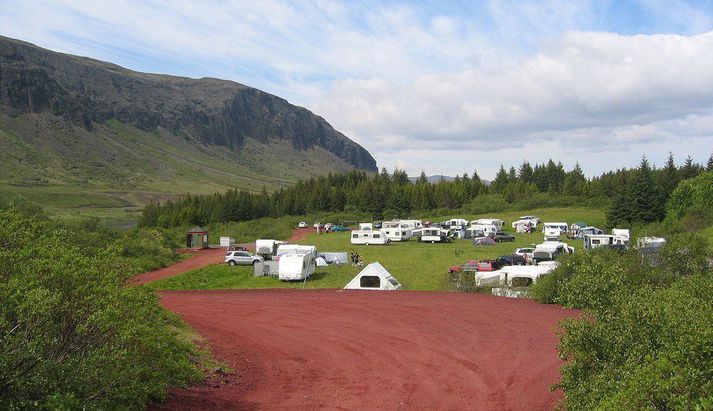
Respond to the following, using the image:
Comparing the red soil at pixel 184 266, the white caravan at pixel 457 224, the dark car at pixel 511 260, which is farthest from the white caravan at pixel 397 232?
the dark car at pixel 511 260

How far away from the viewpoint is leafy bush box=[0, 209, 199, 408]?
7.03 m

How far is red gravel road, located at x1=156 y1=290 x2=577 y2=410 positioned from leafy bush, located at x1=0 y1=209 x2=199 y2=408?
9.05ft

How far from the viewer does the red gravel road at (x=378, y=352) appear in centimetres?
1312

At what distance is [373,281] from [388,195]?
66.9 m

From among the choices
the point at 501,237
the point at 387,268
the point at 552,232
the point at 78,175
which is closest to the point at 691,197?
the point at 552,232

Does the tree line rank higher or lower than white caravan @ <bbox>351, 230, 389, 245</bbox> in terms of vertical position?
higher

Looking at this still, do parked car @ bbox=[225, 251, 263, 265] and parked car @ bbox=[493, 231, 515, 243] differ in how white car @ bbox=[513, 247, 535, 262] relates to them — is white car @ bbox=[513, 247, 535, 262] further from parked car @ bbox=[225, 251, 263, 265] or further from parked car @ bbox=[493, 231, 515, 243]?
parked car @ bbox=[225, 251, 263, 265]

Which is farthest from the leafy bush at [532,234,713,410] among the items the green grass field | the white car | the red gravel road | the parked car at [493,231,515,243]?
the parked car at [493,231,515,243]

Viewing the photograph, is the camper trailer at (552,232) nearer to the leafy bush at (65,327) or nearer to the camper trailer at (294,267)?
A: the camper trailer at (294,267)

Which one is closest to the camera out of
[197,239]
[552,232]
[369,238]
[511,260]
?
[511,260]

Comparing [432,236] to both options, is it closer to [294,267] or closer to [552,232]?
[552,232]

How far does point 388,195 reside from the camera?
98.2m

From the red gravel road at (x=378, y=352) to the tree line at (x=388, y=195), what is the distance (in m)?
61.4

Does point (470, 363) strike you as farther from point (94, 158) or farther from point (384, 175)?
point (94, 158)
